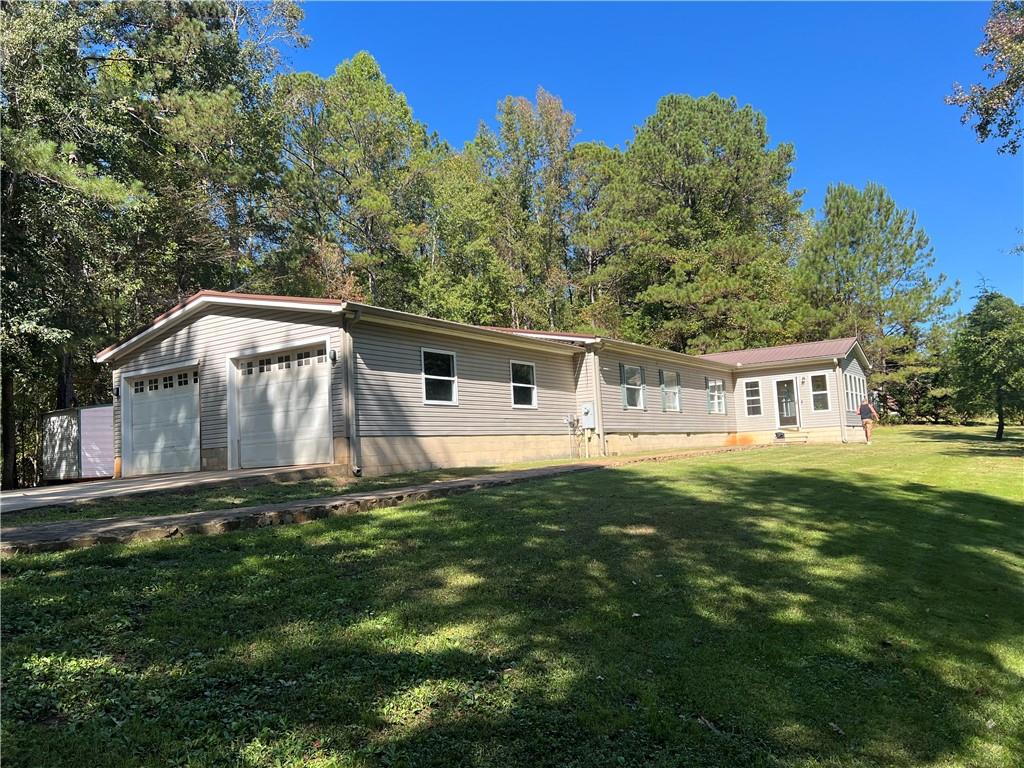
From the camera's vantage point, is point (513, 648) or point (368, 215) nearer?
point (513, 648)

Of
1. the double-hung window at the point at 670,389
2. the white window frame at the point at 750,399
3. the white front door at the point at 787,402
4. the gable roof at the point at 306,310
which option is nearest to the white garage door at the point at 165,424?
the gable roof at the point at 306,310

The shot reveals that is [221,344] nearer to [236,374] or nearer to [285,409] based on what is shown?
[236,374]

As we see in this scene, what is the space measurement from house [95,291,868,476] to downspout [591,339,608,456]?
0.05m

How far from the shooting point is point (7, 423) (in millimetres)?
15648

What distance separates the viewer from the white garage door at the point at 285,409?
11.3 meters

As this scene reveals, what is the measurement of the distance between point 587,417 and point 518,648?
1361 cm

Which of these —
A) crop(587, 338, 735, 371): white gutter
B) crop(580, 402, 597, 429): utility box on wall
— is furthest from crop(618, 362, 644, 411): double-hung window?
crop(580, 402, 597, 429): utility box on wall

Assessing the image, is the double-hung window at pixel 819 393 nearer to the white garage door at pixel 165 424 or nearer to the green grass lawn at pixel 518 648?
the green grass lawn at pixel 518 648

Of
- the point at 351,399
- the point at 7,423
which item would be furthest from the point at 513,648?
the point at 7,423

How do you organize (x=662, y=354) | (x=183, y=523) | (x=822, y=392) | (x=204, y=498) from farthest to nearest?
1. (x=822, y=392)
2. (x=662, y=354)
3. (x=204, y=498)
4. (x=183, y=523)

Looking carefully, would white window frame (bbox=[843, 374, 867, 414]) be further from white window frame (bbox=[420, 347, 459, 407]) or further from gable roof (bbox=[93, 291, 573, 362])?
white window frame (bbox=[420, 347, 459, 407])

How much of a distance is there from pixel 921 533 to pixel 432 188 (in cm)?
2849

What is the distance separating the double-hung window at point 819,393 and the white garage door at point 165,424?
19.6 m

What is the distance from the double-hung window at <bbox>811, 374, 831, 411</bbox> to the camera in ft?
72.5
